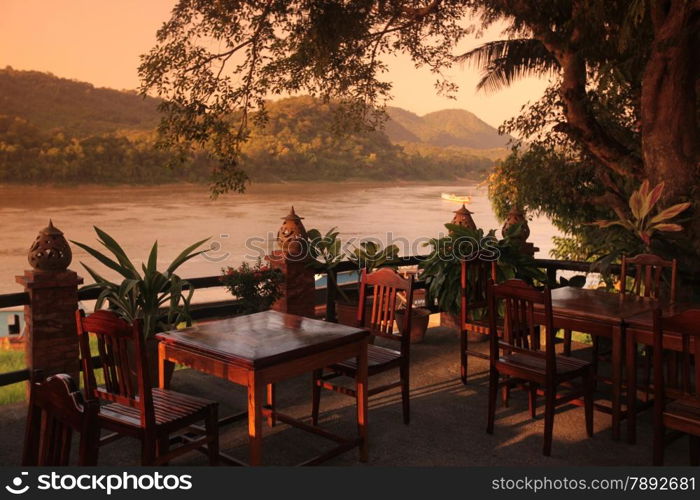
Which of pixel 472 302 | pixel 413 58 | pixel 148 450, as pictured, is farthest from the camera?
pixel 413 58

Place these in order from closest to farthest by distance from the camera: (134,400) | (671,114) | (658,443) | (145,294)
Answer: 1. (134,400)
2. (658,443)
3. (145,294)
4. (671,114)

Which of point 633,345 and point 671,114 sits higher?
point 671,114

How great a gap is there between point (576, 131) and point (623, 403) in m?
3.92

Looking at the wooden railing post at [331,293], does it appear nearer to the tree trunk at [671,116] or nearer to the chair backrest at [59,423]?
the tree trunk at [671,116]

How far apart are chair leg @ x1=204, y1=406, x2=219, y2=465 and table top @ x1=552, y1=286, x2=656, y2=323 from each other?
2.07 meters

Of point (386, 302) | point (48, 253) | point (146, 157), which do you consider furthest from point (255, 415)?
point (146, 157)

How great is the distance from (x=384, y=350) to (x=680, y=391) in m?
1.62

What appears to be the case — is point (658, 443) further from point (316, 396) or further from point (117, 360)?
point (117, 360)

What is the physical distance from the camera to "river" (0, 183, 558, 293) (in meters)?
22.8

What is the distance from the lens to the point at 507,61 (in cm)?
1188

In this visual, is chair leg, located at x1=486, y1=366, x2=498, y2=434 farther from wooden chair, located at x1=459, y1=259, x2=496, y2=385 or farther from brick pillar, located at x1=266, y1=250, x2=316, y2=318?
brick pillar, located at x1=266, y1=250, x2=316, y2=318

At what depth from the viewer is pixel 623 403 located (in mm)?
4129

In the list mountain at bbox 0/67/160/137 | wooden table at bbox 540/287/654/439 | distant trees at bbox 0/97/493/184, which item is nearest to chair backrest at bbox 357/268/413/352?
wooden table at bbox 540/287/654/439

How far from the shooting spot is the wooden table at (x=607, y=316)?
348 centimetres
